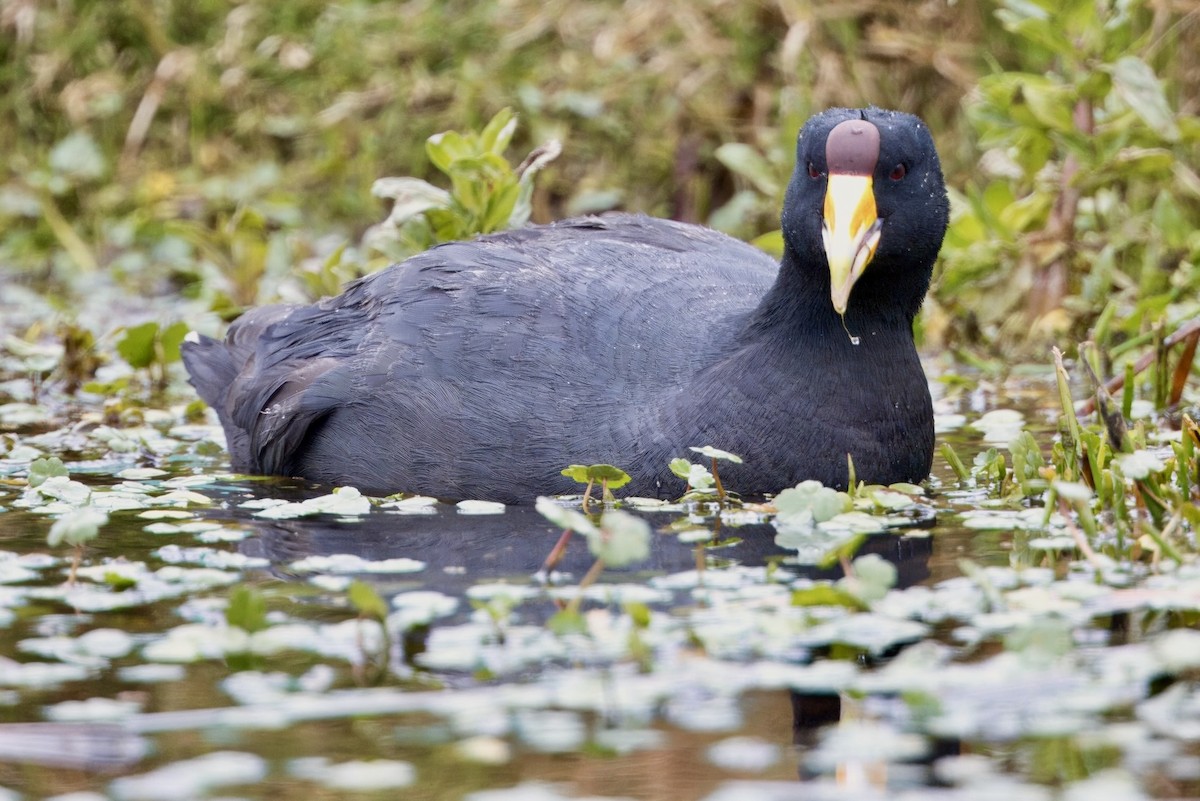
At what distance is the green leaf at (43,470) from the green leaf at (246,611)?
1.56 meters

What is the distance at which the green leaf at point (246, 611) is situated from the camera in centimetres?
337

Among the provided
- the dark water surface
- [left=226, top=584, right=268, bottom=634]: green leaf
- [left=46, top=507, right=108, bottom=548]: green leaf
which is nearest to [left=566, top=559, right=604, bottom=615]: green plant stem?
Result: the dark water surface

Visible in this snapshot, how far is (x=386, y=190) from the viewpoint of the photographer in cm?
574

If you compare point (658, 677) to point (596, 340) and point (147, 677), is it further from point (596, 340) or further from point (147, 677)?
point (596, 340)

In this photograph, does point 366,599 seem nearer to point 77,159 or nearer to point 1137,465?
point 1137,465

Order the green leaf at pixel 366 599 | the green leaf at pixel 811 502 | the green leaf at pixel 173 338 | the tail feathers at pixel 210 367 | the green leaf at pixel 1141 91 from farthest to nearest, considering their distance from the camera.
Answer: the green leaf at pixel 173 338, the green leaf at pixel 1141 91, the tail feathers at pixel 210 367, the green leaf at pixel 811 502, the green leaf at pixel 366 599

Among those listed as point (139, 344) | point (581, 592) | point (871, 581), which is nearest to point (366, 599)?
point (581, 592)

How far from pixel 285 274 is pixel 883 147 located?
4.15 metres

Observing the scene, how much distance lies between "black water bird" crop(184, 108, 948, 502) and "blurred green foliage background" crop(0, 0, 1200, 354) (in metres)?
1.74

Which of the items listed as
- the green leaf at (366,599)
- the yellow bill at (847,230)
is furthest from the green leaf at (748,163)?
the green leaf at (366,599)

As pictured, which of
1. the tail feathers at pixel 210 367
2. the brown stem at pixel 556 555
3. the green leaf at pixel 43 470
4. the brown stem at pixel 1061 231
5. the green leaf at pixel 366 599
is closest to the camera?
the green leaf at pixel 366 599

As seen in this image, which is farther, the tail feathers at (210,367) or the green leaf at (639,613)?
the tail feathers at (210,367)

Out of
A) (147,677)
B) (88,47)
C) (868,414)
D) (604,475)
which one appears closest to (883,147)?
(868,414)

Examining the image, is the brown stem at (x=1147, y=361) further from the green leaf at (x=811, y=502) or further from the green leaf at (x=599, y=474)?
the green leaf at (x=599, y=474)
